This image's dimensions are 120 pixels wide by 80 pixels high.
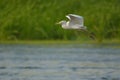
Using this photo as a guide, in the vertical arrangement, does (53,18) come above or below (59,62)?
above

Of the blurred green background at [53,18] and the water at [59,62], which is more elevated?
the blurred green background at [53,18]

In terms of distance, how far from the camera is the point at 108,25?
134ft

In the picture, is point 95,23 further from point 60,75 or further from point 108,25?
point 60,75

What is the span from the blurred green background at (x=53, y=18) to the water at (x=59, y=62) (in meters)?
2.34

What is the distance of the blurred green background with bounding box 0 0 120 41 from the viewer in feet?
133

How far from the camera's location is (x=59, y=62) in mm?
32469

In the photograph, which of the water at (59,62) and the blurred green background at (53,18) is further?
the blurred green background at (53,18)

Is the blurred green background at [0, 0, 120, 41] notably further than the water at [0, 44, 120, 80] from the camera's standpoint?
Yes

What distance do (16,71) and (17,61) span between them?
A: 10.2 feet

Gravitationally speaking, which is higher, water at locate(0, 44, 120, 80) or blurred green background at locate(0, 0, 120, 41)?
blurred green background at locate(0, 0, 120, 41)

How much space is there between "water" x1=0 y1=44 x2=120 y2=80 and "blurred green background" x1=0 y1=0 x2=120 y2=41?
2342 mm

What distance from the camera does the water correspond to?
2858cm

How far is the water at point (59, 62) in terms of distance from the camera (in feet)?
93.8

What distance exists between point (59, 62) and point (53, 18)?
9.06 meters
